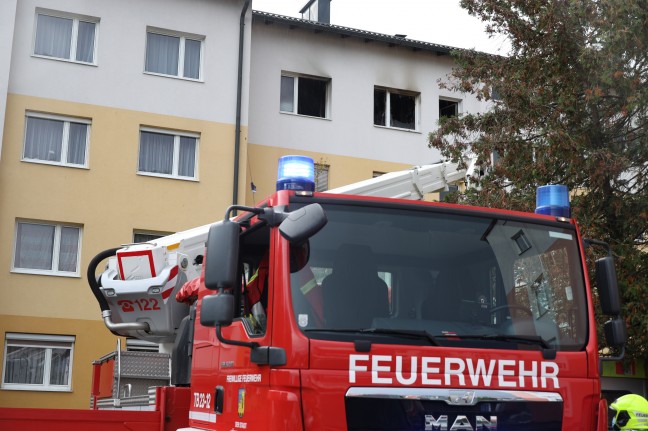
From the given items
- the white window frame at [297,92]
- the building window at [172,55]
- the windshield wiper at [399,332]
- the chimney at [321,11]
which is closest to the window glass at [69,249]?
the building window at [172,55]

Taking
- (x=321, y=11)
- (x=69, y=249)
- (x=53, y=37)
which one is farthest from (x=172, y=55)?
(x=321, y=11)

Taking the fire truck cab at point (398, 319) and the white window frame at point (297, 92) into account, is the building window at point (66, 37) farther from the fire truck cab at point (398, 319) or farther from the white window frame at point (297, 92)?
the fire truck cab at point (398, 319)

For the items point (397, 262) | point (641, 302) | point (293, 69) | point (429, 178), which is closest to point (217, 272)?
point (397, 262)

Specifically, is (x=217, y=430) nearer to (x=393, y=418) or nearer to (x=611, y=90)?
(x=393, y=418)

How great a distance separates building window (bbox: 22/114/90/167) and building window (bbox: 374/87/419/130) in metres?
7.99

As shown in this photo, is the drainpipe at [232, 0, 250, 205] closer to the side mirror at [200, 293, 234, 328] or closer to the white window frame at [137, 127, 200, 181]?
the white window frame at [137, 127, 200, 181]

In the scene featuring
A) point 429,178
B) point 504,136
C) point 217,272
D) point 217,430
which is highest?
point 504,136

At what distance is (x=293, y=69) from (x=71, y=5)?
227 inches

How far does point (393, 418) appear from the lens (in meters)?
4.80

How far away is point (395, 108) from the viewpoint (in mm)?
24641

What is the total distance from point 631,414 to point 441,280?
10.9 feet

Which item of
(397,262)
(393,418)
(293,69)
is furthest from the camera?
(293,69)

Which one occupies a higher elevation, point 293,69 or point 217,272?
point 293,69

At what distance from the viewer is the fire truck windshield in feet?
16.4
